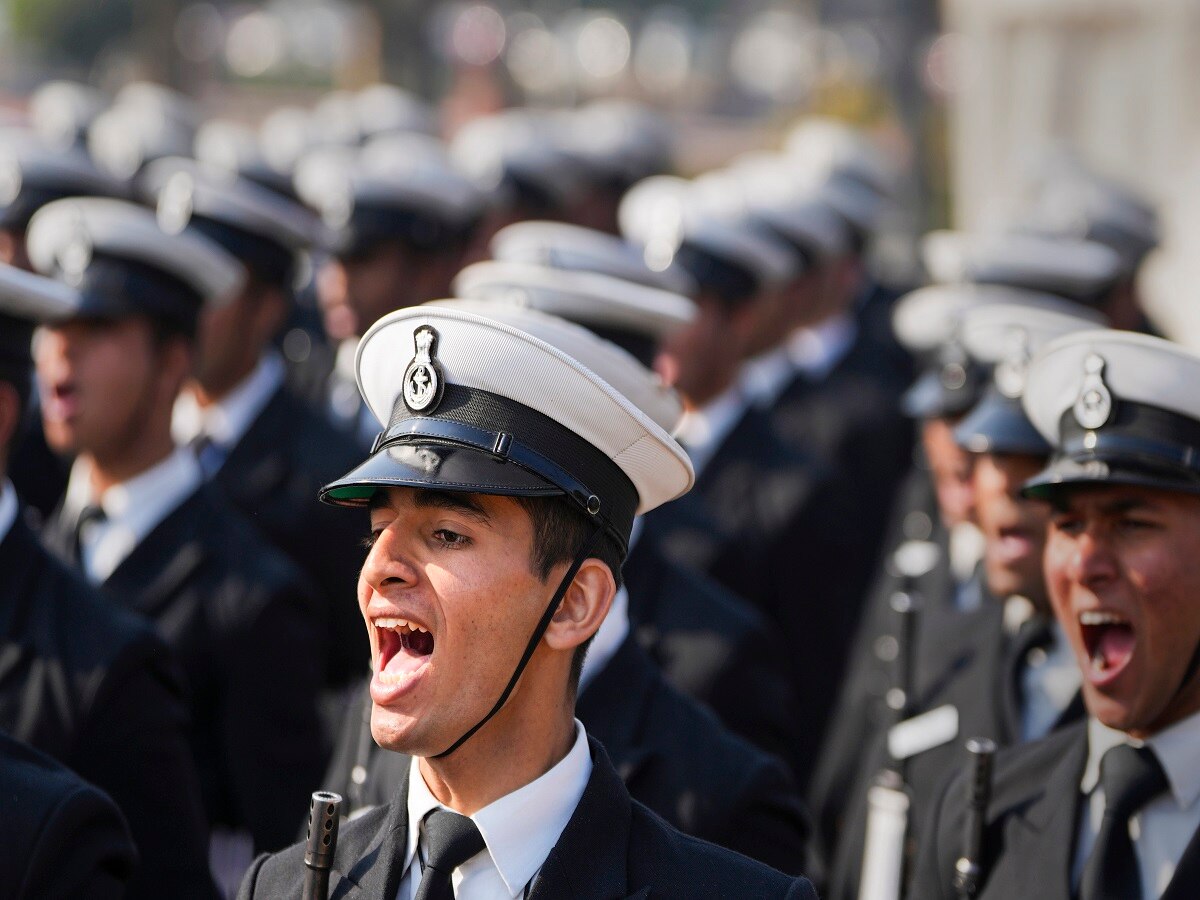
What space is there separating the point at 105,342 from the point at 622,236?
694cm

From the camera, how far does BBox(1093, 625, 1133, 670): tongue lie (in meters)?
3.53

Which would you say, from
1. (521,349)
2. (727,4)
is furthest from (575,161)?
(727,4)

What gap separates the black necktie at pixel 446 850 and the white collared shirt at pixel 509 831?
14mm

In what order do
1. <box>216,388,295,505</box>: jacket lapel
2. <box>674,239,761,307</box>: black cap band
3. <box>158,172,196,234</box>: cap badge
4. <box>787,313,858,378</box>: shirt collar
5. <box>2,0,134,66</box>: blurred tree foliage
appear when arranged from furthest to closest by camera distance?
<box>2,0,134,66</box>: blurred tree foliage → <box>787,313,858,378</box>: shirt collar → <box>674,239,761,307</box>: black cap band → <box>158,172,196,234</box>: cap badge → <box>216,388,295,505</box>: jacket lapel

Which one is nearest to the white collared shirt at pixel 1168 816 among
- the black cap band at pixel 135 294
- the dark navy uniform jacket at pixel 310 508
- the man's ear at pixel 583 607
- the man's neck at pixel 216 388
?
the man's ear at pixel 583 607

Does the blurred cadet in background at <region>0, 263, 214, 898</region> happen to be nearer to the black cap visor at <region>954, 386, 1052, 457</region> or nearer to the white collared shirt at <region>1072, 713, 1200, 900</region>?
the white collared shirt at <region>1072, 713, 1200, 900</region>

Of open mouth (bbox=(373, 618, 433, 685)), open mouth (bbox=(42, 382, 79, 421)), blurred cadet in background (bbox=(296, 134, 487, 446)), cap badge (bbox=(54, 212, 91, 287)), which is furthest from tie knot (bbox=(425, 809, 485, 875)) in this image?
blurred cadet in background (bbox=(296, 134, 487, 446))

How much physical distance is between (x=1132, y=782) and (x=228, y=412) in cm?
430

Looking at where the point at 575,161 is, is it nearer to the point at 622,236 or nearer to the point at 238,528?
the point at 622,236

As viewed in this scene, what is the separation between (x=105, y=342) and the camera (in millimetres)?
5145

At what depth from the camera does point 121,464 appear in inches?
200

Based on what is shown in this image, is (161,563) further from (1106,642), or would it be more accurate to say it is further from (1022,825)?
(1106,642)

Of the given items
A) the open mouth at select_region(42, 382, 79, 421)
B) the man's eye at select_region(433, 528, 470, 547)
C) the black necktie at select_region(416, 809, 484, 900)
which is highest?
the open mouth at select_region(42, 382, 79, 421)

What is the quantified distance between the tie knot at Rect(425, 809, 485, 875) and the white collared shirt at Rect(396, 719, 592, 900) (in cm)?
1
